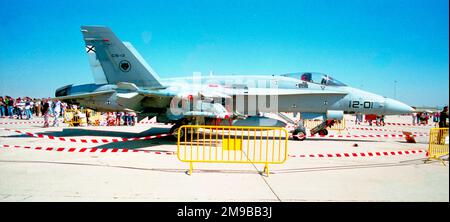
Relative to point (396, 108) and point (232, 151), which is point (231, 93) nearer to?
point (232, 151)

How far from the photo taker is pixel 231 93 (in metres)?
9.91

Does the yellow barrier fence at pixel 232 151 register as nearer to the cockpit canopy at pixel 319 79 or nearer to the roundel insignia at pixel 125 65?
the cockpit canopy at pixel 319 79

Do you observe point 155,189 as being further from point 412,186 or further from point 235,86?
point 235,86

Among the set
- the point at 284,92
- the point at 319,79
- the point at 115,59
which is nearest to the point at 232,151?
the point at 284,92

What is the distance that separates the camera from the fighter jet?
9570 millimetres

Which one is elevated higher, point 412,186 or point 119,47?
point 119,47

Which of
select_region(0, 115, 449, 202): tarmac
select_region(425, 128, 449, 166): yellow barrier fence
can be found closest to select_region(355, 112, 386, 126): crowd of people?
select_region(425, 128, 449, 166): yellow barrier fence

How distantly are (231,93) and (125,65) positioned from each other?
4.22 m

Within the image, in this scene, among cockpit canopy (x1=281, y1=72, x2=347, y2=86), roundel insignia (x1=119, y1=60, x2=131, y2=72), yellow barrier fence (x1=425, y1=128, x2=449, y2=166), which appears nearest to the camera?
yellow barrier fence (x1=425, y1=128, x2=449, y2=166)

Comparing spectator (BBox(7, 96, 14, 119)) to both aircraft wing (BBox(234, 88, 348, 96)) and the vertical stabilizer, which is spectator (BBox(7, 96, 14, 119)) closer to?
the vertical stabilizer
